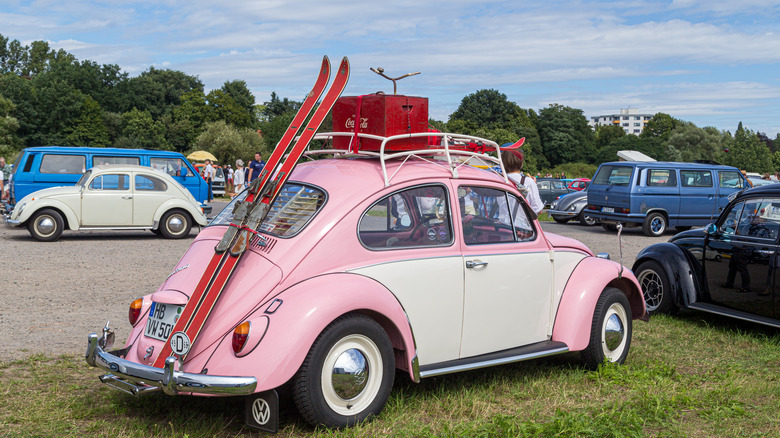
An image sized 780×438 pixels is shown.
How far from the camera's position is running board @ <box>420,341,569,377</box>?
4598mm

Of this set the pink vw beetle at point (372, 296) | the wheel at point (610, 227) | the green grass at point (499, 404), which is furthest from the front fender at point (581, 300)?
the wheel at point (610, 227)

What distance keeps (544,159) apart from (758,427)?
94.6m

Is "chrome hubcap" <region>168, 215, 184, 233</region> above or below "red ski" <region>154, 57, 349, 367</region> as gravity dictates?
below

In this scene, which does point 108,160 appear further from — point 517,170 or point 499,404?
point 499,404

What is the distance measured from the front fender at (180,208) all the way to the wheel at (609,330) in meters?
11.7

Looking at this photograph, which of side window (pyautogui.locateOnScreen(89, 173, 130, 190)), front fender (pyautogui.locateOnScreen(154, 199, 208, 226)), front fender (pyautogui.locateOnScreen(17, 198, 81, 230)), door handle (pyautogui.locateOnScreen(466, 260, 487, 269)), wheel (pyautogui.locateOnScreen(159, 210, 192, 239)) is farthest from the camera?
wheel (pyautogui.locateOnScreen(159, 210, 192, 239))

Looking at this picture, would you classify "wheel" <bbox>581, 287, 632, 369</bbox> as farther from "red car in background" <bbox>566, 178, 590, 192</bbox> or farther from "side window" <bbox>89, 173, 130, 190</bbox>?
"red car in background" <bbox>566, 178, 590, 192</bbox>

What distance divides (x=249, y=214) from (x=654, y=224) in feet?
54.0

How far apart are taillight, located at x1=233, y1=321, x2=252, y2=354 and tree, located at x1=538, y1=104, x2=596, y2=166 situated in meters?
98.3

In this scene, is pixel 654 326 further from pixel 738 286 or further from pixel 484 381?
pixel 484 381

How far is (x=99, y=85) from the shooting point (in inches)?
3844

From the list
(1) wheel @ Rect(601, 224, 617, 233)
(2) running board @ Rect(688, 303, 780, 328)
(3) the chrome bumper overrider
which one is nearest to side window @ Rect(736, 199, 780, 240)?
(2) running board @ Rect(688, 303, 780, 328)

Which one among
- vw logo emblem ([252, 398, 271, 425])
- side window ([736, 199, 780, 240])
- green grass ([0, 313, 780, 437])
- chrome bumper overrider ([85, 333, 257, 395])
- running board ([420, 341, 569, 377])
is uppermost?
side window ([736, 199, 780, 240])

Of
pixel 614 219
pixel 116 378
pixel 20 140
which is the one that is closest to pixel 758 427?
pixel 116 378
